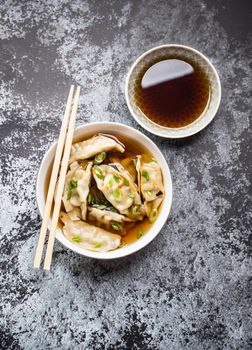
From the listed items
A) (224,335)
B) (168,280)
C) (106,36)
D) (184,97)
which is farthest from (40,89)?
(224,335)

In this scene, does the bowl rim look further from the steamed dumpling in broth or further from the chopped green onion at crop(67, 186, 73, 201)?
the chopped green onion at crop(67, 186, 73, 201)

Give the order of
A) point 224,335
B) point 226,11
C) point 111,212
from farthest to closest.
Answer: point 226,11
point 224,335
point 111,212

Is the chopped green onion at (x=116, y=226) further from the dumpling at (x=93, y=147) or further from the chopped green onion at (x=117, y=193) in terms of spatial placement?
the dumpling at (x=93, y=147)

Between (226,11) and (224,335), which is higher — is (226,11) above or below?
above

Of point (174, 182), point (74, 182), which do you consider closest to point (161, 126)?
point (174, 182)

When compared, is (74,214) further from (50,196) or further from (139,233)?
(139,233)

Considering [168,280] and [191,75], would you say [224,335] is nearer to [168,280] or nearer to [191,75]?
[168,280]
